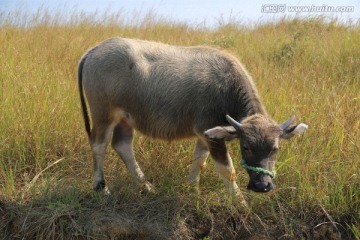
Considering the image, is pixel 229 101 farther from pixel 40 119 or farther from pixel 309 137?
pixel 40 119

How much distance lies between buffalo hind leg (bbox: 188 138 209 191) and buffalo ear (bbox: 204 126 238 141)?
737 mm

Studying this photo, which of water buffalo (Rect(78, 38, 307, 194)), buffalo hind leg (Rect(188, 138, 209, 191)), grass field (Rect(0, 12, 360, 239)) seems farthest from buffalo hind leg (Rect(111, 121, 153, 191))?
buffalo hind leg (Rect(188, 138, 209, 191))

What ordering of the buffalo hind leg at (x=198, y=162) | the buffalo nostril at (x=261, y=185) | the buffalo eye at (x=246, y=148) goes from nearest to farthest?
the buffalo nostril at (x=261, y=185) < the buffalo eye at (x=246, y=148) < the buffalo hind leg at (x=198, y=162)

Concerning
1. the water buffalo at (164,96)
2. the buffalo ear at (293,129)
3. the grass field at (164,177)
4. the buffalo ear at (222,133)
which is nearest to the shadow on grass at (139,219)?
the grass field at (164,177)

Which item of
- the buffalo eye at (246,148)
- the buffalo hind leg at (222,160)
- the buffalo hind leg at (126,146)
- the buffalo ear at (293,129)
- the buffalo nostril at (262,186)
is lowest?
the buffalo hind leg at (126,146)

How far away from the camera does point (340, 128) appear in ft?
15.3

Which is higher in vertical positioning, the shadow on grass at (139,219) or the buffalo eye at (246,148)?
the buffalo eye at (246,148)

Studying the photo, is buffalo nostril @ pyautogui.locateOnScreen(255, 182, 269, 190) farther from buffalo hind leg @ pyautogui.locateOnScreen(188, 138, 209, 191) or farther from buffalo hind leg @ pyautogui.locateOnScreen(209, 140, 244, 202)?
buffalo hind leg @ pyautogui.locateOnScreen(188, 138, 209, 191)

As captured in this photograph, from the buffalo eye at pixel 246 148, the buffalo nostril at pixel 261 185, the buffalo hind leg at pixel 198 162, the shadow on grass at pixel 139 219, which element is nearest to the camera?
the buffalo nostril at pixel 261 185

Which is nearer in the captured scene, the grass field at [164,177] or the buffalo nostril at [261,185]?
the buffalo nostril at [261,185]

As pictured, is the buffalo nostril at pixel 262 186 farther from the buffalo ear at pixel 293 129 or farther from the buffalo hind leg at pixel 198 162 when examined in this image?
the buffalo hind leg at pixel 198 162

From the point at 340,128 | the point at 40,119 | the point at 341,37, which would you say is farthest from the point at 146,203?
the point at 341,37

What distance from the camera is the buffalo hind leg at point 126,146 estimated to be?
4395 mm

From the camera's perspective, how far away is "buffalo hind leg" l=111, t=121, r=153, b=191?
4.39m
